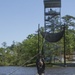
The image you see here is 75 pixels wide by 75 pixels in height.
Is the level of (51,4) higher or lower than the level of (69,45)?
higher

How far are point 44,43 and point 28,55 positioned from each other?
15791 millimetres

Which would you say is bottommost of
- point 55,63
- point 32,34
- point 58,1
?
point 55,63

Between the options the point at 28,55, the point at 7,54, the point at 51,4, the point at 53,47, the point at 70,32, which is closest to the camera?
the point at 51,4

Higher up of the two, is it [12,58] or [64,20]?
[64,20]

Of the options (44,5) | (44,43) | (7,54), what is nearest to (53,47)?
(44,43)

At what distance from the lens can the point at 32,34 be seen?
340ft

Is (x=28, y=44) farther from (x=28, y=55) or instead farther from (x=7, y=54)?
(x=7, y=54)

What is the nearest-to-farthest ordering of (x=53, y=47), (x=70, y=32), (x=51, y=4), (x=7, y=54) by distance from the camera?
(x=51, y=4), (x=53, y=47), (x=70, y=32), (x=7, y=54)

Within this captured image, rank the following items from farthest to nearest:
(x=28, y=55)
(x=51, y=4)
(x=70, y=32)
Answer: (x=70, y=32), (x=28, y=55), (x=51, y=4)

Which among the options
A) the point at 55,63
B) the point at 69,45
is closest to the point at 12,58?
the point at 69,45

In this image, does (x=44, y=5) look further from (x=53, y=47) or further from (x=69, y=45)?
(x=69, y=45)

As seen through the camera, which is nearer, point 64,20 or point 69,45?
point 69,45

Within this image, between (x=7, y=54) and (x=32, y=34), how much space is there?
9.89m

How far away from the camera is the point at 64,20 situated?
341 feet
